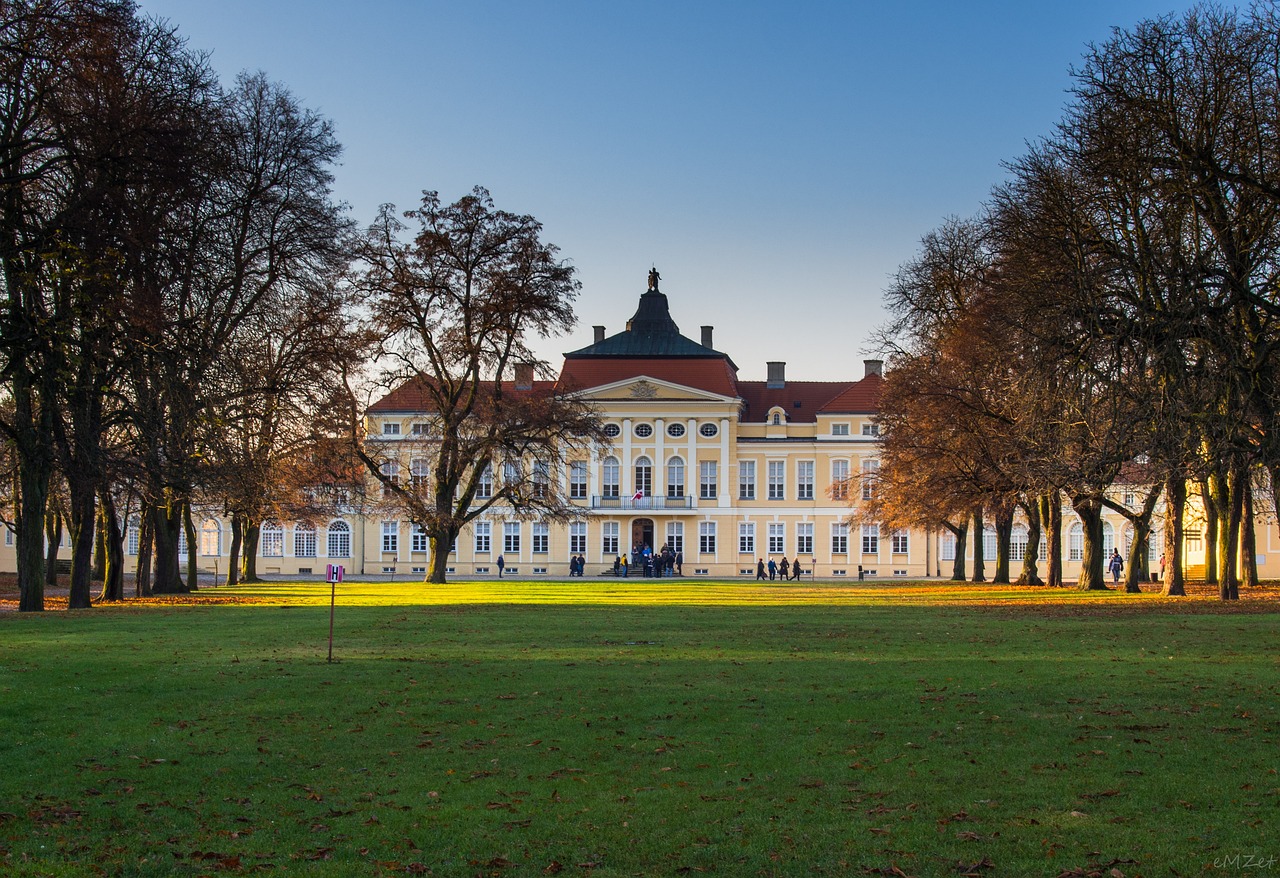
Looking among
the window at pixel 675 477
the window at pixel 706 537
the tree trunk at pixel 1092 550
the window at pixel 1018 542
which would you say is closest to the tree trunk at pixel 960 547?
the tree trunk at pixel 1092 550

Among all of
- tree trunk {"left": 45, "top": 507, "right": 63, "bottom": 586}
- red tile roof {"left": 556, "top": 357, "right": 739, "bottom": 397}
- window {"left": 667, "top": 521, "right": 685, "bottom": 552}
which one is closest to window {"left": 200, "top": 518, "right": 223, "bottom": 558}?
red tile roof {"left": 556, "top": 357, "right": 739, "bottom": 397}

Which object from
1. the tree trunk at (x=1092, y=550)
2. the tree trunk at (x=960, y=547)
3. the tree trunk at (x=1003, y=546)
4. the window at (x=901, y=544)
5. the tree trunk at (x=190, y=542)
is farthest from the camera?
the window at (x=901, y=544)

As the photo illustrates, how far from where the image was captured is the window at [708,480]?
82.9m

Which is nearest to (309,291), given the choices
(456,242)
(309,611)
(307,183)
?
(307,183)

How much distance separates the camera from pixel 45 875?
6.78 metres

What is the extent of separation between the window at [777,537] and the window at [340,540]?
27.5 metres

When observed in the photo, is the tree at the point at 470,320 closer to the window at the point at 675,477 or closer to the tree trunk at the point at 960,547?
the tree trunk at the point at 960,547

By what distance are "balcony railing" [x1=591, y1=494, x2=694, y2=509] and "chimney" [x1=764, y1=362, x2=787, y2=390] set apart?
40.1 ft

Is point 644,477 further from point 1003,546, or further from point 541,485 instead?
point 541,485

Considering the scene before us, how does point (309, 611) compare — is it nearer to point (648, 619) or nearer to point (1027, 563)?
point (648, 619)

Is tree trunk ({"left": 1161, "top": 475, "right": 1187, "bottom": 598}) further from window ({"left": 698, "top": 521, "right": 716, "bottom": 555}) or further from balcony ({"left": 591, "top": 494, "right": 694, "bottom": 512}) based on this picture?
window ({"left": 698, "top": 521, "right": 716, "bottom": 555})

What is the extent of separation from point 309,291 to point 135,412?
858 cm

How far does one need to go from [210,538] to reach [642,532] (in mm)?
28377

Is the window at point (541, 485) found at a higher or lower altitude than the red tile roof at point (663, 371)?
lower
